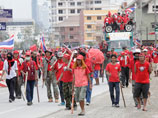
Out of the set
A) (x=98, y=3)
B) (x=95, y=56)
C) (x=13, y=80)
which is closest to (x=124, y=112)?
(x=13, y=80)

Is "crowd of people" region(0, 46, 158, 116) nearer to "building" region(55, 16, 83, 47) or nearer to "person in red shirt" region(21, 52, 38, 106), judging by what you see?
"person in red shirt" region(21, 52, 38, 106)

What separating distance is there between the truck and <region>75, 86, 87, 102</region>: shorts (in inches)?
731

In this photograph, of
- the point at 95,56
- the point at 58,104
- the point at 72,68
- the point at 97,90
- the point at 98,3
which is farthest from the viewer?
the point at 98,3

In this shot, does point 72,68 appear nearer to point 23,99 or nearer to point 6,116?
point 6,116

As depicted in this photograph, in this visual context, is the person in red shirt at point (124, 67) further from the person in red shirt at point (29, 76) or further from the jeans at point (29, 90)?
the jeans at point (29, 90)

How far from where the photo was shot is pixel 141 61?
41.6 ft

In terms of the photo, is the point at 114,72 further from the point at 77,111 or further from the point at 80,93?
the point at 80,93

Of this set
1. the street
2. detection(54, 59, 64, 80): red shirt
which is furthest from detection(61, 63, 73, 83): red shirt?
the street

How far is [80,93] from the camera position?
1228cm

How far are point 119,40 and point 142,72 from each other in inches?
730

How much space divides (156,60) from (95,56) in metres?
7.65

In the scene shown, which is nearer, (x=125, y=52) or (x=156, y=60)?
(x=125, y=52)

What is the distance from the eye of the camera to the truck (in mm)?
30969

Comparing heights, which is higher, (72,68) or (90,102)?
(72,68)
